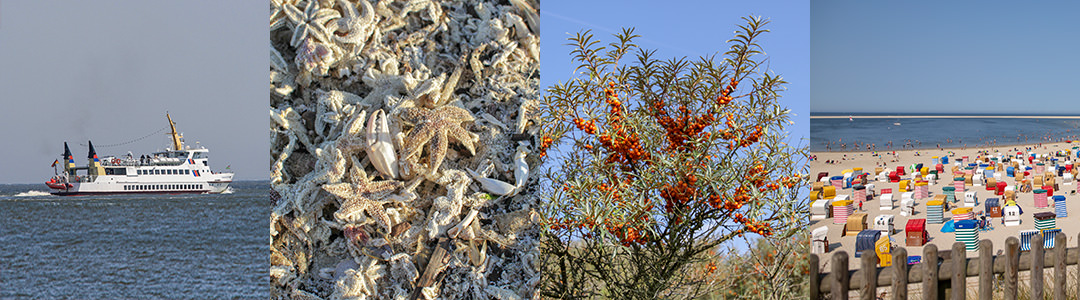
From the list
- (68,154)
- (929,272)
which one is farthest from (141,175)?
(929,272)

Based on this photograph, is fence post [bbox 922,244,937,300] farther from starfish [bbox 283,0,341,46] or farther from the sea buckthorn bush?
starfish [bbox 283,0,341,46]

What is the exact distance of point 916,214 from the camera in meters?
4.01

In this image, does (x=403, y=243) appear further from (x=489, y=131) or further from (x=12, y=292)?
(x=12, y=292)

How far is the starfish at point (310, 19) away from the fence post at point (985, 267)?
2395 millimetres

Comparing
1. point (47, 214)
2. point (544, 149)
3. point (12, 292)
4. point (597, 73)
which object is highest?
point (597, 73)

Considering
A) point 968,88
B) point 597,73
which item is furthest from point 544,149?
point 968,88

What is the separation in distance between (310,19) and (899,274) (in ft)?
6.68

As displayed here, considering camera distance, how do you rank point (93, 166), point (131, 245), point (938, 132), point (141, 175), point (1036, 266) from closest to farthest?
point (1036, 266) < point (938, 132) < point (93, 166) < point (141, 175) < point (131, 245)

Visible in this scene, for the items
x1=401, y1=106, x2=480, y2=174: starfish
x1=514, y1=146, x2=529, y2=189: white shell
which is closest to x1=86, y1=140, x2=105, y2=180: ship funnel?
x1=401, y1=106, x2=480, y2=174: starfish

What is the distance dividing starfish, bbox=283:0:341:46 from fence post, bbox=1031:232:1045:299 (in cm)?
282

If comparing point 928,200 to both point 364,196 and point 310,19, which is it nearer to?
point 364,196

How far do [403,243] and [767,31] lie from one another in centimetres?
126

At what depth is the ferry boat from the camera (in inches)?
326

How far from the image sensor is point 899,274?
226 cm
